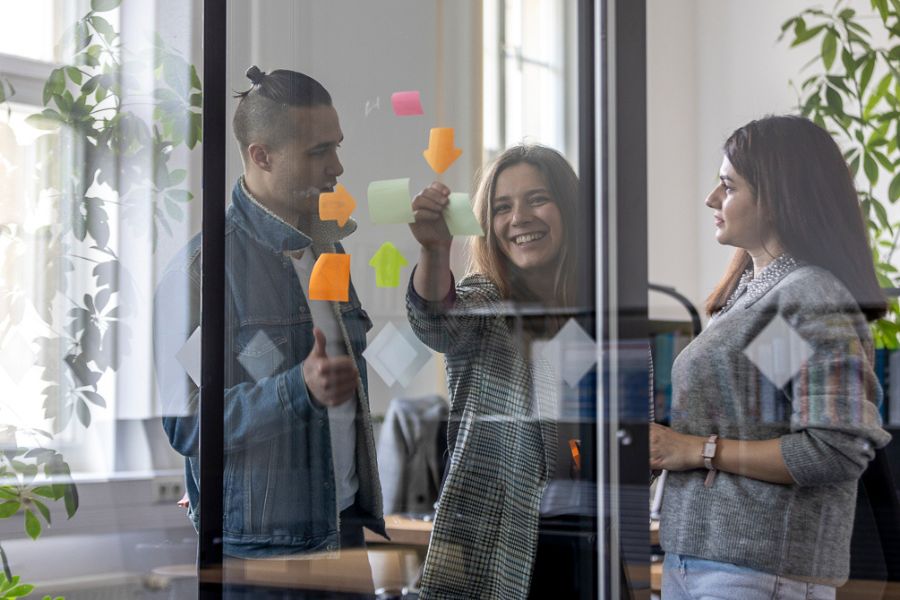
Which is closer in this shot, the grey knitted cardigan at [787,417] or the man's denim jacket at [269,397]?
the grey knitted cardigan at [787,417]

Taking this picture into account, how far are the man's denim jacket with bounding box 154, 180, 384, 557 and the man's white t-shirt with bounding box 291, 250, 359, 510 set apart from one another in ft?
0.04

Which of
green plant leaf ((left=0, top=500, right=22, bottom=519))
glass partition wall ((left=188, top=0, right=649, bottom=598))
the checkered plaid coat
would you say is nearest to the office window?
glass partition wall ((left=188, top=0, right=649, bottom=598))

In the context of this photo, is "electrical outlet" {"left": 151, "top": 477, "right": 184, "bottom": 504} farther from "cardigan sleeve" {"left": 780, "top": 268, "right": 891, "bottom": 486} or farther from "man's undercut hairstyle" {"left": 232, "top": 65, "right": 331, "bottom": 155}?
"cardigan sleeve" {"left": 780, "top": 268, "right": 891, "bottom": 486}

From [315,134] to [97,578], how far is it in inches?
34.1

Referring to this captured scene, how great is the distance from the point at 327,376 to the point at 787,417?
708 mm

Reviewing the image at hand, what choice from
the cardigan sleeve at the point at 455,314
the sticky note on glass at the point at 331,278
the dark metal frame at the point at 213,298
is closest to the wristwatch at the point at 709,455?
the cardigan sleeve at the point at 455,314

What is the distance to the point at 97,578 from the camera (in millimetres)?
1832

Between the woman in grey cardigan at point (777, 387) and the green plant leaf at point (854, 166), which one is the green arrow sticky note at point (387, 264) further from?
the green plant leaf at point (854, 166)

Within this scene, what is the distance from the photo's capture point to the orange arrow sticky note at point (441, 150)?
1.56 metres

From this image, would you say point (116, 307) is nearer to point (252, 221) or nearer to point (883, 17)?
point (252, 221)

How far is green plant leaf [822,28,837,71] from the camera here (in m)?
1.35

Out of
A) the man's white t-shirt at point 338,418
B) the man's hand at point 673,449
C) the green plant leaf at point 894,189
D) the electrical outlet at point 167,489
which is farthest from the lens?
the electrical outlet at point 167,489

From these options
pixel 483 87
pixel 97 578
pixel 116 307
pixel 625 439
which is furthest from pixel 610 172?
pixel 97 578

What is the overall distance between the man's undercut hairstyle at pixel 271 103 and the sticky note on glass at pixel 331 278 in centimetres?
22
